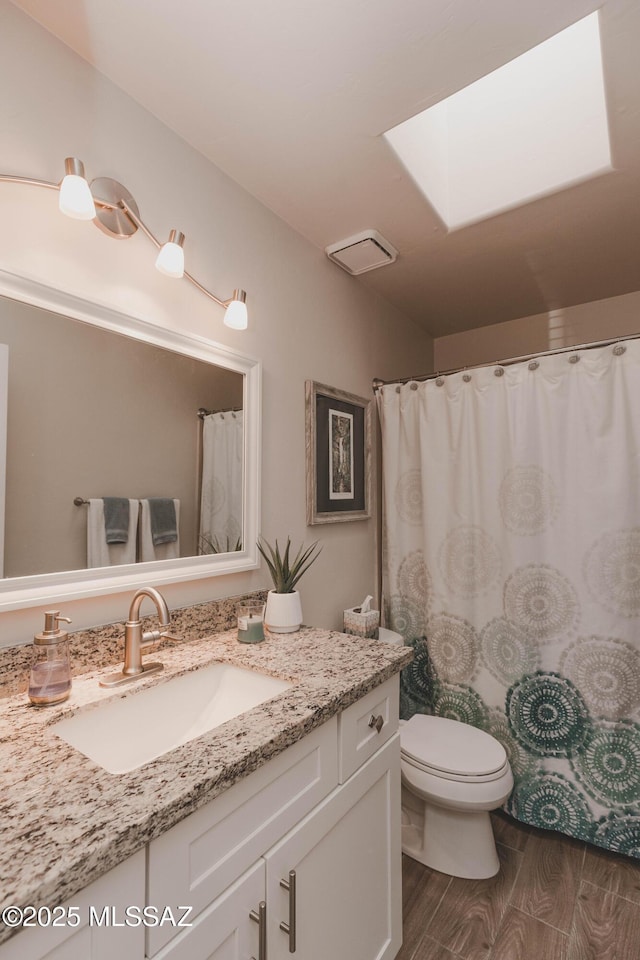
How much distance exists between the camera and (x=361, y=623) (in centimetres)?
188

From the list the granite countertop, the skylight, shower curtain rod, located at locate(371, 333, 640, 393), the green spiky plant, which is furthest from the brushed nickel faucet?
shower curtain rod, located at locate(371, 333, 640, 393)

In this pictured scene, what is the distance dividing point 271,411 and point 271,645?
2.63 ft

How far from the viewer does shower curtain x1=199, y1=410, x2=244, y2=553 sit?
137 centimetres

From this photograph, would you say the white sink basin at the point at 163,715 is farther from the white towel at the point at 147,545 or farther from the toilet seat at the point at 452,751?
the toilet seat at the point at 452,751

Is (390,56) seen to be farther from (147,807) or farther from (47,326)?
(147,807)

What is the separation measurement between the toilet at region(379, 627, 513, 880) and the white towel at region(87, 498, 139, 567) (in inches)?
45.7

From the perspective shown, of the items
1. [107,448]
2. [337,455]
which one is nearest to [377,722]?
[107,448]

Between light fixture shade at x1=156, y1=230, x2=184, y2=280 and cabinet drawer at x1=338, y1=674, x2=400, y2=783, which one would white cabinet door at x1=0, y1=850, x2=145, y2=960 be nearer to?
cabinet drawer at x1=338, y1=674, x2=400, y2=783

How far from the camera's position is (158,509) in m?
1.24

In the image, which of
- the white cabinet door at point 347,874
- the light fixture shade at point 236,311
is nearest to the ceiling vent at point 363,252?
the light fixture shade at point 236,311

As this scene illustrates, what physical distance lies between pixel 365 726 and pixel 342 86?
162cm

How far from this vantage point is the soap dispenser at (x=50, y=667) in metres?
0.88

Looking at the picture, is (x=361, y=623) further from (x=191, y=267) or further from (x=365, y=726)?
(x=191, y=267)

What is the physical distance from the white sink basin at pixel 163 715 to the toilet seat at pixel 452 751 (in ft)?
2.59
